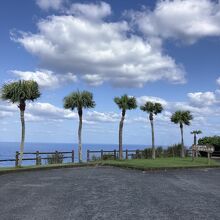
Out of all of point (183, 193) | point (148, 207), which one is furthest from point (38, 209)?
point (183, 193)

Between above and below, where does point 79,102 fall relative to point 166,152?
above

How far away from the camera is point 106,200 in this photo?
1229 centimetres

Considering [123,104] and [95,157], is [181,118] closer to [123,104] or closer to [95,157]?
[123,104]

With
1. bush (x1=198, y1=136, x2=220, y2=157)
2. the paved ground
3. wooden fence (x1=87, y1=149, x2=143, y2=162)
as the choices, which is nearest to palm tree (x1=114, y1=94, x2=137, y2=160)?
wooden fence (x1=87, y1=149, x2=143, y2=162)

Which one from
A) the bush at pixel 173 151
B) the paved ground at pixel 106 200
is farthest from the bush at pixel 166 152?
the paved ground at pixel 106 200

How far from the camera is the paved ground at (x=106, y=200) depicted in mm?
10047

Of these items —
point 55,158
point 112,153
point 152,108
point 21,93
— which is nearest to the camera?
point 21,93

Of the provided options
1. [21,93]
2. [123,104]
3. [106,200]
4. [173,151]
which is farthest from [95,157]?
[106,200]

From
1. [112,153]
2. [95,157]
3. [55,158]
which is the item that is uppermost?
[112,153]

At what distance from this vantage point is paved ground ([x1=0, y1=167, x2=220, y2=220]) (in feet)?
33.0

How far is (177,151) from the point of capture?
49781 mm

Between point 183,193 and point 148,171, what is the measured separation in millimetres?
10064

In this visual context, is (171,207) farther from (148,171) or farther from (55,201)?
(148,171)

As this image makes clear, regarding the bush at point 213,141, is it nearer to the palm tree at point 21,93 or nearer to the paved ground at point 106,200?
the palm tree at point 21,93
